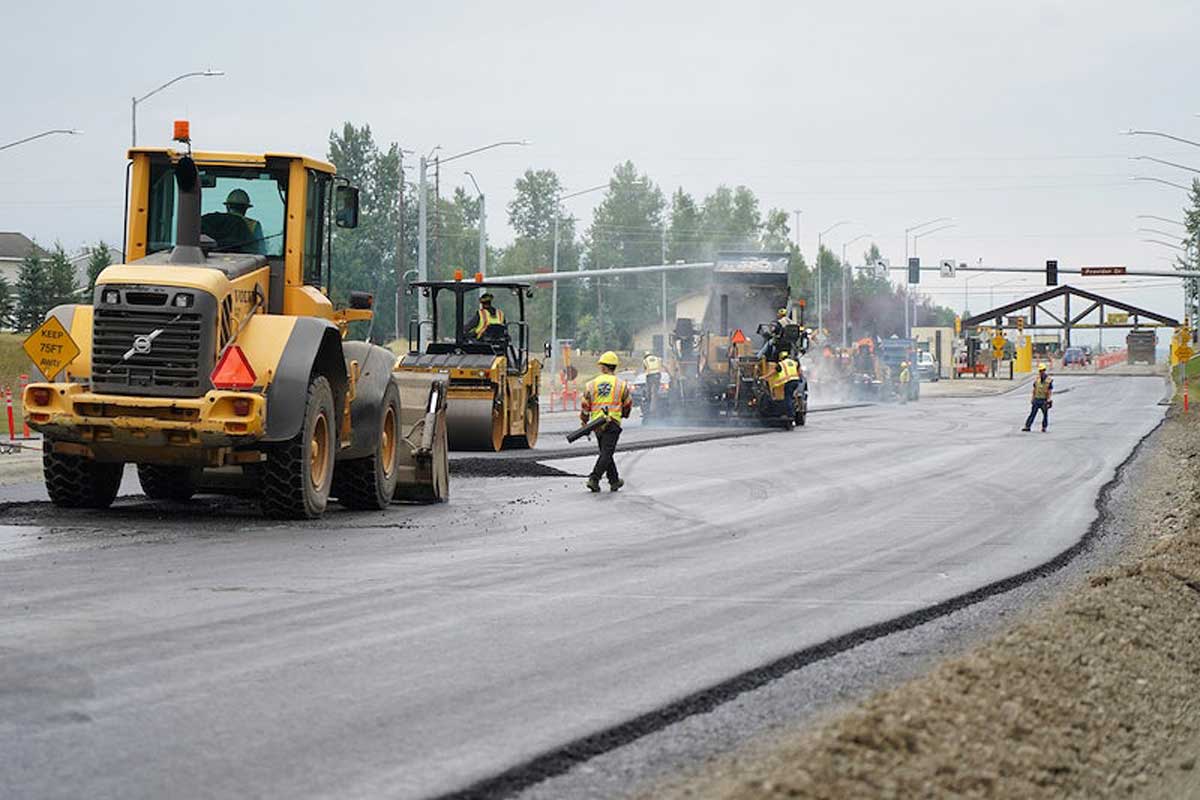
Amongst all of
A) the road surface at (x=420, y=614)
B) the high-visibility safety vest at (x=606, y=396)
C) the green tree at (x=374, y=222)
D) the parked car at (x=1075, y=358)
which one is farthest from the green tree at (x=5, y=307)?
the parked car at (x=1075, y=358)

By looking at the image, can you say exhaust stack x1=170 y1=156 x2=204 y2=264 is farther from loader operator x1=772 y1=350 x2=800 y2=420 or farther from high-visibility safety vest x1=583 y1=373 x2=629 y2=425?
loader operator x1=772 y1=350 x2=800 y2=420

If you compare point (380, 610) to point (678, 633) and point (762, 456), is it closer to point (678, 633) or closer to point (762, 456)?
point (678, 633)

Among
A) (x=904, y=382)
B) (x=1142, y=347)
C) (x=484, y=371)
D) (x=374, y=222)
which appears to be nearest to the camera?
(x=484, y=371)

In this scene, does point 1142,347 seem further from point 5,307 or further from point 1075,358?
point 5,307

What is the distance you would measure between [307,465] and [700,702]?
818cm

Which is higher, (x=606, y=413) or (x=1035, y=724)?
(x=606, y=413)

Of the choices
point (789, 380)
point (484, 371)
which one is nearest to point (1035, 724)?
point (484, 371)

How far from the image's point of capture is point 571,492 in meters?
20.9

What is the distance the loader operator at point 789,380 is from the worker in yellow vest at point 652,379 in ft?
13.1

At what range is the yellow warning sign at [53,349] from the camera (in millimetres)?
15133

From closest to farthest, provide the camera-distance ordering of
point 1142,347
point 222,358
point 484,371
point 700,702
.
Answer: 1. point 700,702
2. point 222,358
3. point 484,371
4. point 1142,347

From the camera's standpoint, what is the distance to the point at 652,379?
43.8 m

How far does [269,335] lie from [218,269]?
731 millimetres

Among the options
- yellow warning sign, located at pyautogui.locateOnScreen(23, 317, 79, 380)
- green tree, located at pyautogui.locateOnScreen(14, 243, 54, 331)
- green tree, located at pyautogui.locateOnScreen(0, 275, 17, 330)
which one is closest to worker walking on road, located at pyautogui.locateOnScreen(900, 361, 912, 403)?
green tree, located at pyautogui.locateOnScreen(14, 243, 54, 331)
